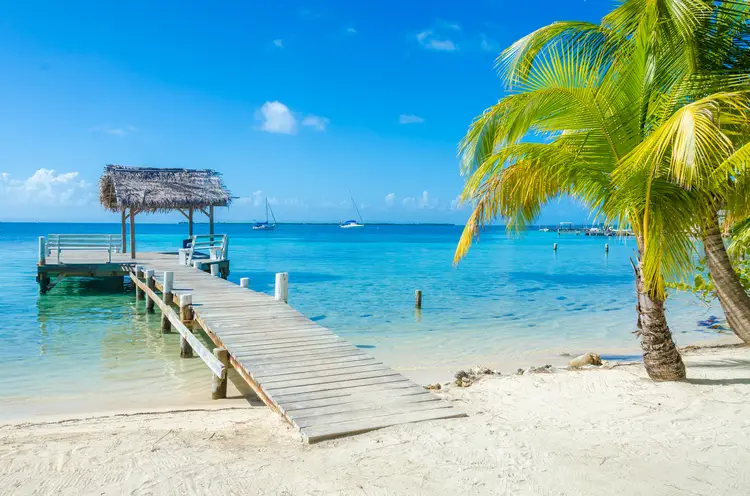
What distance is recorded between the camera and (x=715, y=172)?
16.8ft

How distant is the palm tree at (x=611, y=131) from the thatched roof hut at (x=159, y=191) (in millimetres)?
16351

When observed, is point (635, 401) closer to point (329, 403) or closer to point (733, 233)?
point (329, 403)

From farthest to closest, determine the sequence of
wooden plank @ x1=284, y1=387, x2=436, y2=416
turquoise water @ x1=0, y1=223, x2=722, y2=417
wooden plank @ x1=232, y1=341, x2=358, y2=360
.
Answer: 1. turquoise water @ x1=0, y1=223, x2=722, y2=417
2. wooden plank @ x1=232, y1=341, x2=358, y2=360
3. wooden plank @ x1=284, y1=387, x2=436, y2=416

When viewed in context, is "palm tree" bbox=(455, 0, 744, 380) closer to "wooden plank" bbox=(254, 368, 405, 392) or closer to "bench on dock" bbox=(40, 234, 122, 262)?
"wooden plank" bbox=(254, 368, 405, 392)

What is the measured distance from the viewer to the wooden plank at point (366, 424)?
4879mm

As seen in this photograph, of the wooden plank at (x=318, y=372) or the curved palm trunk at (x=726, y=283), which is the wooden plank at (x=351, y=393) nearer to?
the wooden plank at (x=318, y=372)

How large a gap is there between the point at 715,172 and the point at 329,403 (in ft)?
14.6

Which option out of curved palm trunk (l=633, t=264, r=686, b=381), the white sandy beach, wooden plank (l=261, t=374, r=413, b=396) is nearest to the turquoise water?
curved palm trunk (l=633, t=264, r=686, b=381)

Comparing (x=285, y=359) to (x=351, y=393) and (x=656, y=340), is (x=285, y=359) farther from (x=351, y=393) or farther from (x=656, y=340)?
(x=656, y=340)

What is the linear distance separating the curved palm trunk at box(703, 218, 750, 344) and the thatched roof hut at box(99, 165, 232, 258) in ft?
58.2

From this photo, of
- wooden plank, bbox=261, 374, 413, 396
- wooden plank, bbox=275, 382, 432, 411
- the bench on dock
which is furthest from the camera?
the bench on dock

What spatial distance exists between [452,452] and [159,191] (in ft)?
61.3

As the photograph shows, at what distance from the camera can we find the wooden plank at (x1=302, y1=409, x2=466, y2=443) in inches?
192

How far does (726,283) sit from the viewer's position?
24.5ft
